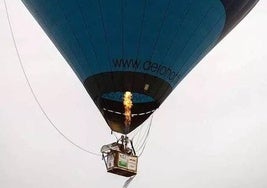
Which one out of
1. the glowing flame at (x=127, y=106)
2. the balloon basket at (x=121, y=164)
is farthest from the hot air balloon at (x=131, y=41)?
the balloon basket at (x=121, y=164)

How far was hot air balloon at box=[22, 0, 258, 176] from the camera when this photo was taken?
1209cm

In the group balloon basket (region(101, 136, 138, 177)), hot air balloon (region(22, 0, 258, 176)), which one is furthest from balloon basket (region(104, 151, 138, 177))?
hot air balloon (region(22, 0, 258, 176))

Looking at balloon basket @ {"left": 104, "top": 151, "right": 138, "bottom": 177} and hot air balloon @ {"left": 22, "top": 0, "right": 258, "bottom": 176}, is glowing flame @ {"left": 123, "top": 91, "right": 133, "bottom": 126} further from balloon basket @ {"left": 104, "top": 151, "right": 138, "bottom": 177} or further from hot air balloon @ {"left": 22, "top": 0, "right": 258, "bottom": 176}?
balloon basket @ {"left": 104, "top": 151, "right": 138, "bottom": 177}

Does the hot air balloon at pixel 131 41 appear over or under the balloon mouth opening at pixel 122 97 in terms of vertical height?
over

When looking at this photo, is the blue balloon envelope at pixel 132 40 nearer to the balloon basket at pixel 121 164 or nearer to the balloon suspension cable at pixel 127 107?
the balloon suspension cable at pixel 127 107

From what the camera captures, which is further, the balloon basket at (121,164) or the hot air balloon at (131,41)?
the balloon basket at (121,164)

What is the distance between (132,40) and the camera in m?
12.3

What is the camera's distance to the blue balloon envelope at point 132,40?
12.1m

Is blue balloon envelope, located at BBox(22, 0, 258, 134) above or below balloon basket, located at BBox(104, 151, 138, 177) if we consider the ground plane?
above

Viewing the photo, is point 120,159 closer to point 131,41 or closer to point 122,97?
point 122,97

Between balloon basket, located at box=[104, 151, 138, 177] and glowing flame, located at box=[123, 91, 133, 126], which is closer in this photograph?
balloon basket, located at box=[104, 151, 138, 177]

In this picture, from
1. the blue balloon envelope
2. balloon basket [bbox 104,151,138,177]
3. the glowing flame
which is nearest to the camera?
the blue balloon envelope

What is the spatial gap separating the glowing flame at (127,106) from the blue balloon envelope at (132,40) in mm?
90

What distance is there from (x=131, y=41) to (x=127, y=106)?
5.06ft
